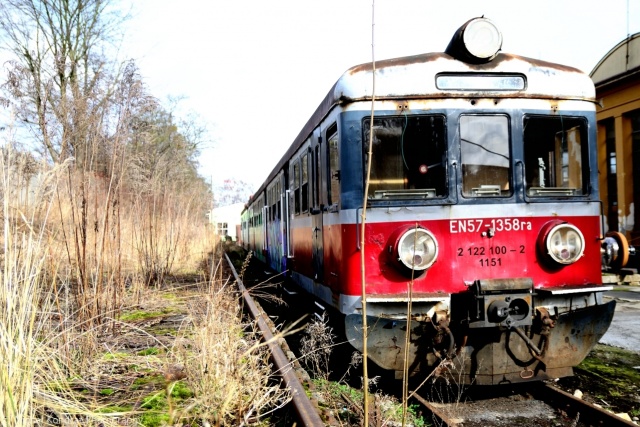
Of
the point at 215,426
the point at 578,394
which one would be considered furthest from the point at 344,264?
the point at 578,394

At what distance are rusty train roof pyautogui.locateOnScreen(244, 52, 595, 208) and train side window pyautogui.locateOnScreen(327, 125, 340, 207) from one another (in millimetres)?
360

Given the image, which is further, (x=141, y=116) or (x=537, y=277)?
(x=141, y=116)

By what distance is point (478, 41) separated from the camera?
14.9 feet

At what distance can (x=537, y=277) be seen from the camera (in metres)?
4.52

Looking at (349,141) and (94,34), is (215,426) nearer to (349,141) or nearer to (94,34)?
(349,141)

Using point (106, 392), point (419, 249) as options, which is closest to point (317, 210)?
point (419, 249)

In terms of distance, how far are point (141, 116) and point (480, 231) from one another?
326 centimetres

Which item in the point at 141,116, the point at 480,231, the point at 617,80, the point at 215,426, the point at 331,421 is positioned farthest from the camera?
the point at 617,80

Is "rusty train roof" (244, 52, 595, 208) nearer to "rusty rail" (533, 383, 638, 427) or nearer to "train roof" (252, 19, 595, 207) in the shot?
"train roof" (252, 19, 595, 207)

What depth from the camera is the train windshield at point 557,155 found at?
4750 millimetres

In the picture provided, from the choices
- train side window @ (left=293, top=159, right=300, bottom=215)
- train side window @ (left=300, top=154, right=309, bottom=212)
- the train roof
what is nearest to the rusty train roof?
the train roof

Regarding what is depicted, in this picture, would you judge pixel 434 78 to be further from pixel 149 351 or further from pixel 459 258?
pixel 149 351

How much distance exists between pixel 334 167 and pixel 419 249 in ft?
4.01

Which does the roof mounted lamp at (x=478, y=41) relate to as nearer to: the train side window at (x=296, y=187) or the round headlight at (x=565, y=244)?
the round headlight at (x=565, y=244)
